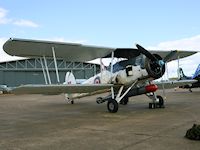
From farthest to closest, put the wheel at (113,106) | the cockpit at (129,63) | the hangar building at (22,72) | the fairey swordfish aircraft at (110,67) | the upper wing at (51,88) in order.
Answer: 1. the hangar building at (22,72)
2. the cockpit at (129,63)
3. the wheel at (113,106)
4. the fairey swordfish aircraft at (110,67)
5. the upper wing at (51,88)

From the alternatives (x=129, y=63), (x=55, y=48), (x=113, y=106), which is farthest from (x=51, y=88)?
(x=129, y=63)

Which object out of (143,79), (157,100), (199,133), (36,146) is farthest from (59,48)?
(199,133)

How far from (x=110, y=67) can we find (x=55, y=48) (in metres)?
2.65

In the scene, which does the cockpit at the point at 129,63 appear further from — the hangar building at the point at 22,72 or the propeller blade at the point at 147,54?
the hangar building at the point at 22,72

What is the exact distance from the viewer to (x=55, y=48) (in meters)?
11.9

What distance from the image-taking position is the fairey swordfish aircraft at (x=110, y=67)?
1102 cm

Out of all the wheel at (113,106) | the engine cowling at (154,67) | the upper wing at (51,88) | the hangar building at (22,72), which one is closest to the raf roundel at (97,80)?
the upper wing at (51,88)

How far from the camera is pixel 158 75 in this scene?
11.2m

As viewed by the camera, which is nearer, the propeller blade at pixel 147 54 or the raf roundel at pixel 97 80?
the propeller blade at pixel 147 54

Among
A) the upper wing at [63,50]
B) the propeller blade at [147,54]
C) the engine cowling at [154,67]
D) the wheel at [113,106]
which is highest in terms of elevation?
the upper wing at [63,50]

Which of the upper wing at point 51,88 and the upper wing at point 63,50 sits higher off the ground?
the upper wing at point 63,50

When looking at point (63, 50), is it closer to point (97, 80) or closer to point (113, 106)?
point (97, 80)

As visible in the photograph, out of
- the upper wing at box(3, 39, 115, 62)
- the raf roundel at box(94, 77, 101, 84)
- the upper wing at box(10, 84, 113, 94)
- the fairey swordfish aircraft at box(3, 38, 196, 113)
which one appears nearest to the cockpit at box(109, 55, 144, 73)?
the fairey swordfish aircraft at box(3, 38, 196, 113)

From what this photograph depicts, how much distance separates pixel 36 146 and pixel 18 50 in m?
6.57
